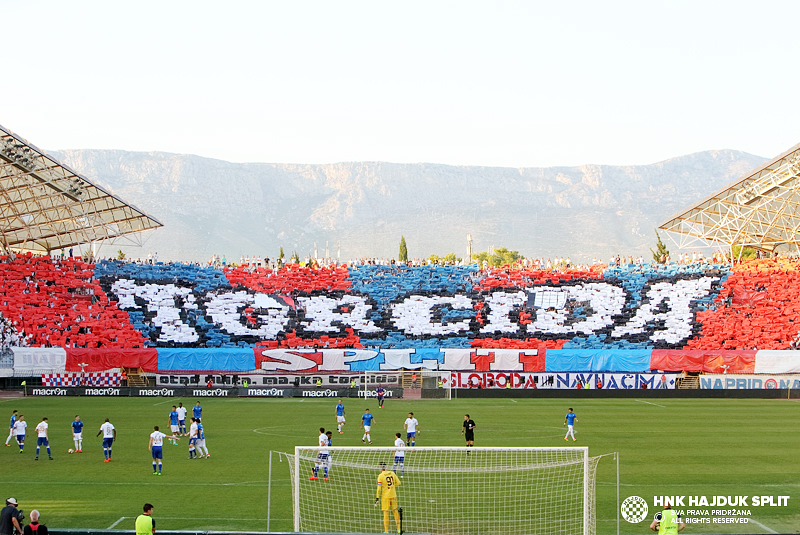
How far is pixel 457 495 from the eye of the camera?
21438mm

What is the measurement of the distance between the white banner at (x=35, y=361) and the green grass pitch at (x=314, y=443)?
452cm

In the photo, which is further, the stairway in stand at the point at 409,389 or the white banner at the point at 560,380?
the white banner at the point at 560,380

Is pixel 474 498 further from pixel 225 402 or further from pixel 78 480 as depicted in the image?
pixel 225 402

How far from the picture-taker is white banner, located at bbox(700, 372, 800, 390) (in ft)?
169

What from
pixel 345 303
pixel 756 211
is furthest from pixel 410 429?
pixel 756 211

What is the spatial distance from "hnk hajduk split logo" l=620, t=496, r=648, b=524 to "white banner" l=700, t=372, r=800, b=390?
112 feet

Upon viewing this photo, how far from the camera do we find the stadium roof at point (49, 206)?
52.8m

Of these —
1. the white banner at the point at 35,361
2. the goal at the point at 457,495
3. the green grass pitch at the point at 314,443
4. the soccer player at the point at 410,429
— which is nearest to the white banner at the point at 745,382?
the green grass pitch at the point at 314,443

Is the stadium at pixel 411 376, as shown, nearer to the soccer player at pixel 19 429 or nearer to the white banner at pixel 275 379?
the white banner at pixel 275 379

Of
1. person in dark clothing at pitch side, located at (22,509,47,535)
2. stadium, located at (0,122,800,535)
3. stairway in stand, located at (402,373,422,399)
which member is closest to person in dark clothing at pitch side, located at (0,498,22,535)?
person in dark clothing at pitch side, located at (22,509,47,535)

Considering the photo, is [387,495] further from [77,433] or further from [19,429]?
[19,429]

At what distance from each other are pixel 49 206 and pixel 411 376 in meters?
33.2

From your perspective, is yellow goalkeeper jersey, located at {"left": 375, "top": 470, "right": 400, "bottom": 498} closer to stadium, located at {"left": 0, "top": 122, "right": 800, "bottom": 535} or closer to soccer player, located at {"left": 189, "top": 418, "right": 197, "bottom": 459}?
stadium, located at {"left": 0, "top": 122, "right": 800, "bottom": 535}

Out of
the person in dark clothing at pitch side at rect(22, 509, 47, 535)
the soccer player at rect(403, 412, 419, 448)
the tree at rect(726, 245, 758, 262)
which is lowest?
the soccer player at rect(403, 412, 419, 448)
